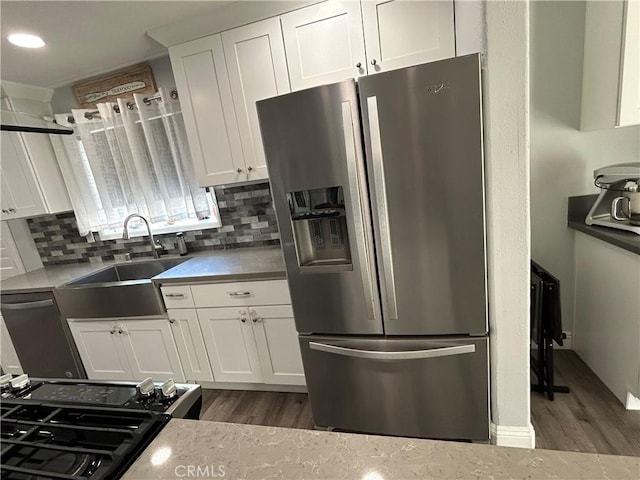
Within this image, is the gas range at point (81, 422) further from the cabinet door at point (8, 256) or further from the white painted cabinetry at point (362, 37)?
the cabinet door at point (8, 256)

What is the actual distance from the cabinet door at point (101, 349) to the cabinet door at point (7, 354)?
27.2 inches

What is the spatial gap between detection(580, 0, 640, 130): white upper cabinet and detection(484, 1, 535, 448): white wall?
85 cm

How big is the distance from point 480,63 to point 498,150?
327mm

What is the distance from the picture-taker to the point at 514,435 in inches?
60.5

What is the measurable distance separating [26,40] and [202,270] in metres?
1.61

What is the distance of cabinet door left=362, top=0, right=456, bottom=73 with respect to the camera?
164 cm

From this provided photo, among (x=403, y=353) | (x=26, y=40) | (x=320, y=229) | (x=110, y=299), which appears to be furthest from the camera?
(x=110, y=299)

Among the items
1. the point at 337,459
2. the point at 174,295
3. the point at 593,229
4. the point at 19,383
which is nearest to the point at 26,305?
the point at 174,295

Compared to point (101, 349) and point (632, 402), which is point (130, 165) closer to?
point (101, 349)

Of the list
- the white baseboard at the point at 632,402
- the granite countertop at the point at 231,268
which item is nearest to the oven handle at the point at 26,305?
the granite countertop at the point at 231,268

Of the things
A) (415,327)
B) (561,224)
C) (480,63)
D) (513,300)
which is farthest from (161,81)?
(561,224)

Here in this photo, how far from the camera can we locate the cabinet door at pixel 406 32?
5.38ft

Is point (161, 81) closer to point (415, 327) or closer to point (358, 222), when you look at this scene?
point (358, 222)

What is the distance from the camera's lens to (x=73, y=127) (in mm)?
2646
